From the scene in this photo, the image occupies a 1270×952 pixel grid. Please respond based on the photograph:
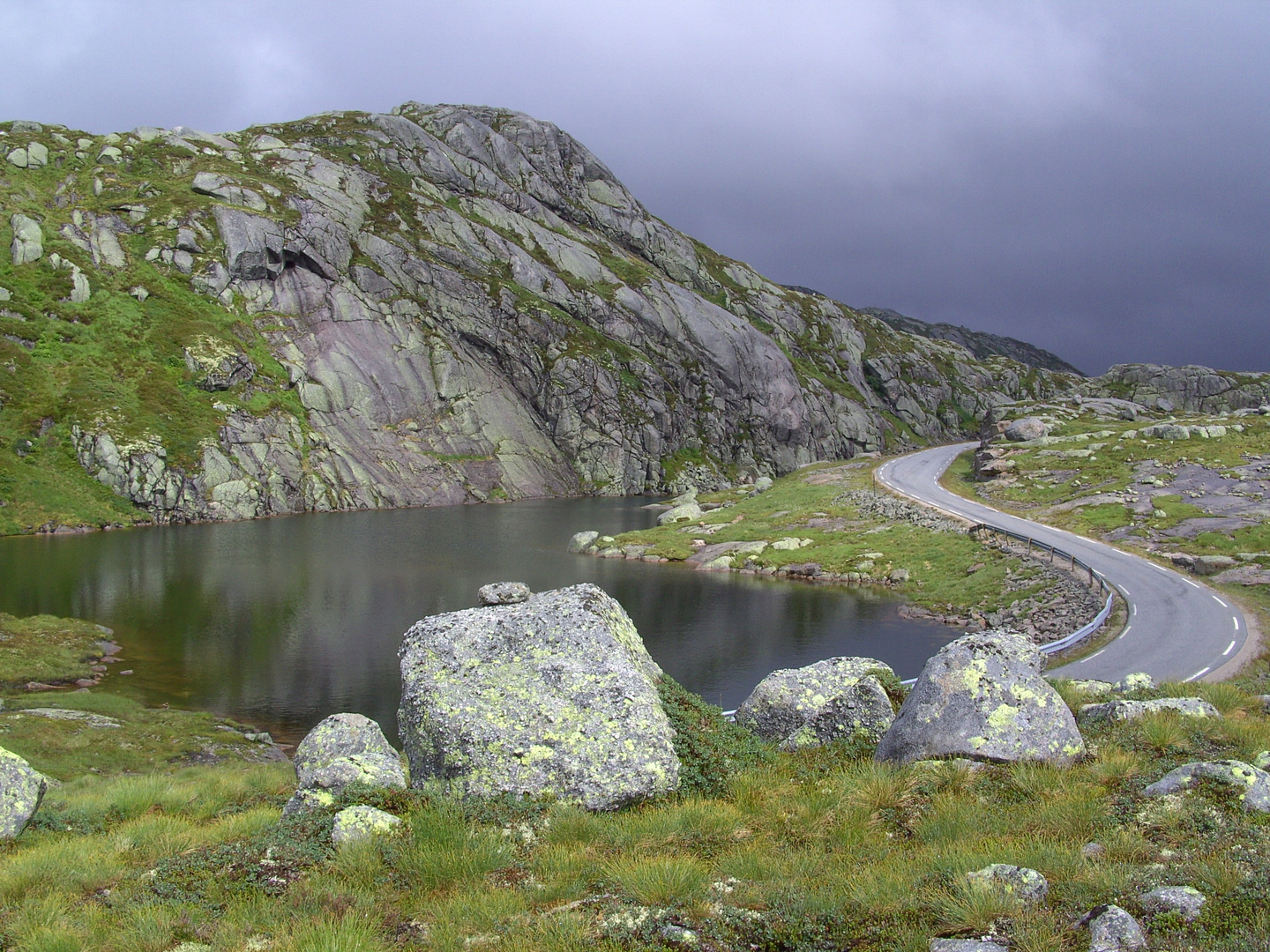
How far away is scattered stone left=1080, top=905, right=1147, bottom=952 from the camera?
611 cm

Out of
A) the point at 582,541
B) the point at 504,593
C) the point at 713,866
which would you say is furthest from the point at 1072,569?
the point at 582,541

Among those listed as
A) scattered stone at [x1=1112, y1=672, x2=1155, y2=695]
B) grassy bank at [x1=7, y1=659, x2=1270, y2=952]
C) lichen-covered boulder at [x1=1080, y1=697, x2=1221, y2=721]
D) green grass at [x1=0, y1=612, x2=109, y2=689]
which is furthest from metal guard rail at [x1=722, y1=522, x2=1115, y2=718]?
green grass at [x1=0, y1=612, x2=109, y2=689]

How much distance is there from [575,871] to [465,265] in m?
172

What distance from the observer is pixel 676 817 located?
1039cm

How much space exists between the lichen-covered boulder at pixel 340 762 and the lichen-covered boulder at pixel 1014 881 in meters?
9.28

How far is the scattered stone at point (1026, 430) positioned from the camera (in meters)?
99.1

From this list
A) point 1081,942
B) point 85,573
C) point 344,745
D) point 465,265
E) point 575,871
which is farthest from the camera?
point 465,265

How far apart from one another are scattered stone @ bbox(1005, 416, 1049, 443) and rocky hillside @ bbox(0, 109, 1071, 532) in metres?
77.9

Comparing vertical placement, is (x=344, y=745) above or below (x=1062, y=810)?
below

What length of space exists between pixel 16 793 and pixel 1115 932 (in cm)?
1686

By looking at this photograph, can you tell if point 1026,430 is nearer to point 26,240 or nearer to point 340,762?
point 340,762

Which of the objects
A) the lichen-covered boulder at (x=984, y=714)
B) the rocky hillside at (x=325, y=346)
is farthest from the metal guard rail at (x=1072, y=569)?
the rocky hillside at (x=325, y=346)

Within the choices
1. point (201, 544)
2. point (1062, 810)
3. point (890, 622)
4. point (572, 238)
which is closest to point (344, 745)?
point (1062, 810)

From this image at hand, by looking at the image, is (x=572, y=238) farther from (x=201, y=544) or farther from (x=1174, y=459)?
(x=1174, y=459)
